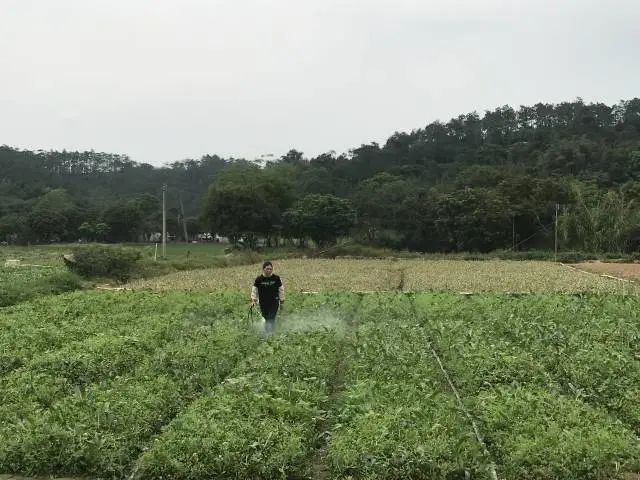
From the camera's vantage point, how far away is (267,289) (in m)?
13.7

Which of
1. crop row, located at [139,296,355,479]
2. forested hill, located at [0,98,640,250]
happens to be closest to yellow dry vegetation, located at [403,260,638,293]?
crop row, located at [139,296,355,479]

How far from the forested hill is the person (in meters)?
48.2

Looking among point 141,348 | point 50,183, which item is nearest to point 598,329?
point 141,348

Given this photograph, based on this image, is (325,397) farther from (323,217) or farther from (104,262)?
(323,217)

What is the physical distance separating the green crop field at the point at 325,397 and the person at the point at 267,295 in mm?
496

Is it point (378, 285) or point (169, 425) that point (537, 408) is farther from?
point (378, 285)

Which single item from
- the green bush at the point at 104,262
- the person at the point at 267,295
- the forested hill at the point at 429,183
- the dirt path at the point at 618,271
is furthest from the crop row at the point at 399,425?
the forested hill at the point at 429,183

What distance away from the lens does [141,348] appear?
37.8 ft

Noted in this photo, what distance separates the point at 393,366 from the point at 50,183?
11941 cm

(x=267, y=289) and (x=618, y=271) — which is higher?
(x=267, y=289)

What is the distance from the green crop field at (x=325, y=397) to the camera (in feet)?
A: 20.9

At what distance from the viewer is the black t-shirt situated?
13.7 meters

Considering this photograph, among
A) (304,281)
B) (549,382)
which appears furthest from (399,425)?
(304,281)

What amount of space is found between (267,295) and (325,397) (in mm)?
5515
